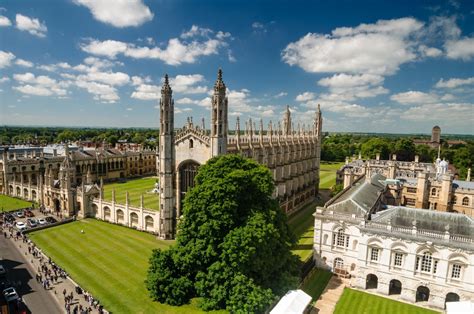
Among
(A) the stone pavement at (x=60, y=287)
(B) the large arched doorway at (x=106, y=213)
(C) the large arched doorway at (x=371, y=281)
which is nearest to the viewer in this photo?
(A) the stone pavement at (x=60, y=287)

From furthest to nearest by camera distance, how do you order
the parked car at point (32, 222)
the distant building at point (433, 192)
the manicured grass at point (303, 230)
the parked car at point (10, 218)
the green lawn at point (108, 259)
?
the distant building at point (433, 192) < the parked car at point (10, 218) < the parked car at point (32, 222) < the manicured grass at point (303, 230) < the green lawn at point (108, 259)

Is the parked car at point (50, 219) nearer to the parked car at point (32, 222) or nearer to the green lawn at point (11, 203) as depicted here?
the parked car at point (32, 222)

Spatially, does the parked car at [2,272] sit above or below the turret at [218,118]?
A: below

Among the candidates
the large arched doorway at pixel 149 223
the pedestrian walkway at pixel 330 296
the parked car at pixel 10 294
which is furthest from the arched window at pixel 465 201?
the parked car at pixel 10 294

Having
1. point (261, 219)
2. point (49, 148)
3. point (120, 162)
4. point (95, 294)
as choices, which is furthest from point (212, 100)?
point (49, 148)

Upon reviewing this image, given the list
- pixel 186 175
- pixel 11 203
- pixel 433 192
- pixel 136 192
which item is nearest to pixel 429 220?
pixel 433 192

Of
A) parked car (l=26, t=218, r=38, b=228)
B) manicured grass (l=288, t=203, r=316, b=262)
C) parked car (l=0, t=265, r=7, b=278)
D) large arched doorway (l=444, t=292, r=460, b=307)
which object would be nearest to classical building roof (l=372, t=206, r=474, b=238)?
large arched doorway (l=444, t=292, r=460, b=307)
